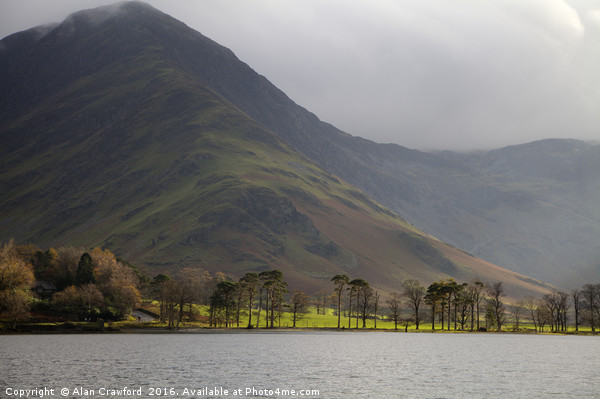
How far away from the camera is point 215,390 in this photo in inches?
2266

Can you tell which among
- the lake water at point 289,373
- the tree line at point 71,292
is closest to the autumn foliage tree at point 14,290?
the tree line at point 71,292

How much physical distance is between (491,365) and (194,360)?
4796 cm

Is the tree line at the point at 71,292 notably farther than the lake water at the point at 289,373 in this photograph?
Yes

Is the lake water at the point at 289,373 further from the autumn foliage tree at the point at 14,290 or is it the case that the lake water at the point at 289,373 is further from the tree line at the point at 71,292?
the tree line at the point at 71,292

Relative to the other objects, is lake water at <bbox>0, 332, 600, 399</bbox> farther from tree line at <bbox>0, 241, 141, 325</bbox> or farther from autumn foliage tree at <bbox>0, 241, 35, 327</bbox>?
tree line at <bbox>0, 241, 141, 325</bbox>

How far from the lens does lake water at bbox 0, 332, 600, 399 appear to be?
57.4 metres

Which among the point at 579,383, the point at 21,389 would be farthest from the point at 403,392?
the point at 21,389

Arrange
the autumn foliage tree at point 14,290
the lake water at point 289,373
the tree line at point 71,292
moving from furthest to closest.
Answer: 1. the tree line at point 71,292
2. the autumn foliage tree at point 14,290
3. the lake water at point 289,373

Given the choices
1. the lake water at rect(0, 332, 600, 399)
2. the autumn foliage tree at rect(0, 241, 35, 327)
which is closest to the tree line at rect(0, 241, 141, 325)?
the autumn foliage tree at rect(0, 241, 35, 327)

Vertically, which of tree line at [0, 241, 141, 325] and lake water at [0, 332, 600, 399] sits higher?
tree line at [0, 241, 141, 325]

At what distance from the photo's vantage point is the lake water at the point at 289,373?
57375mm

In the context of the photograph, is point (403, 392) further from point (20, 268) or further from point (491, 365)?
point (20, 268)

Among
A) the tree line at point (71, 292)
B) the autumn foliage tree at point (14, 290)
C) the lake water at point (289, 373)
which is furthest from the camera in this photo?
the tree line at point (71, 292)

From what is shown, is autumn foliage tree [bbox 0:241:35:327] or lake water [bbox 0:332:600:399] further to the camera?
autumn foliage tree [bbox 0:241:35:327]
